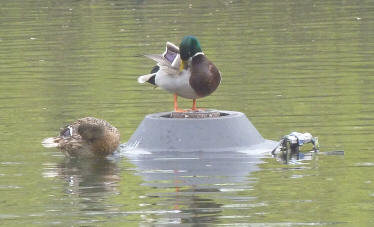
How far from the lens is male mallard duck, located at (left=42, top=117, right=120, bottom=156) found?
15.0 meters

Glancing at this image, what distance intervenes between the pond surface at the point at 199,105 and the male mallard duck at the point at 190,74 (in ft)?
2.79

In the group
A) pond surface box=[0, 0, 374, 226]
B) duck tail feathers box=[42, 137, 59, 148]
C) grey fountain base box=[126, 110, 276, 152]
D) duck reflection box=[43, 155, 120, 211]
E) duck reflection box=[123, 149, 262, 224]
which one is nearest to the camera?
duck reflection box=[123, 149, 262, 224]

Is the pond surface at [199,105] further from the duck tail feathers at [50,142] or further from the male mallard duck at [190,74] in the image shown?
the male mallard duck at [190,74]

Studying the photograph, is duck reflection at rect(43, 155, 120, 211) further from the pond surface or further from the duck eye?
the duck eye

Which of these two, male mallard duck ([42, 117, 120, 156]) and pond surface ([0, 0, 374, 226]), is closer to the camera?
pond surface ([0, 0, 374, 226])

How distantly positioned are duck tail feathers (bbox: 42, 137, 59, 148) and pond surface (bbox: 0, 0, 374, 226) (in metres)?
0.16

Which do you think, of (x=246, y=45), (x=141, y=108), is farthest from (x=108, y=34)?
(x=141, y=108)

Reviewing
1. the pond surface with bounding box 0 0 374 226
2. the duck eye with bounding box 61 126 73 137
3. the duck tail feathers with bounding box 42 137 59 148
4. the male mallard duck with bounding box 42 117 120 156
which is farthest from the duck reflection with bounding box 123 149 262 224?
the duck tail feathers with bounding box 42 137 59 148

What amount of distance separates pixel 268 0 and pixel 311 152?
2952 centimetres

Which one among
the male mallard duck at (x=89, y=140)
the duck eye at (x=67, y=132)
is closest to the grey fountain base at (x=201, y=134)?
the male mallard duck at (x=89, y=140)

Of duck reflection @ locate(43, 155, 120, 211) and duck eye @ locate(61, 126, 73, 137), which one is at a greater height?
duck eye @ locate(61, 126, 73, 137)

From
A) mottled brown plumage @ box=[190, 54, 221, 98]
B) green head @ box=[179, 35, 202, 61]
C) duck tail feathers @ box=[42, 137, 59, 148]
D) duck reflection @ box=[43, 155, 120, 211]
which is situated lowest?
duck reflection @ box=[43, 155, 120, 211]

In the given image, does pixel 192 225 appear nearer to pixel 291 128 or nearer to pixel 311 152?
pixel 311 152

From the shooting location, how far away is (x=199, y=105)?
19078 mm
